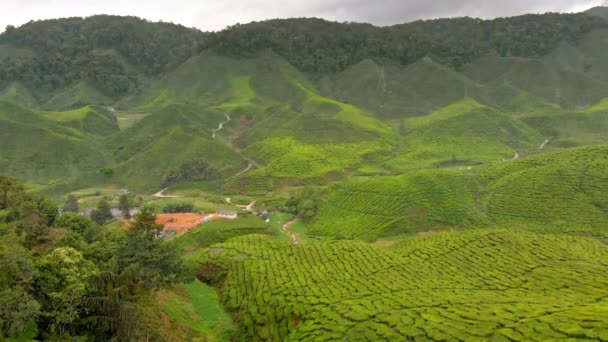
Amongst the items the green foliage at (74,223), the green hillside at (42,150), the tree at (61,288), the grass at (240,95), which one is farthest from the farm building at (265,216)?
the grass at (240,95)

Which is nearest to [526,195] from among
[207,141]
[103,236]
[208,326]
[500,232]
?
[500,232]

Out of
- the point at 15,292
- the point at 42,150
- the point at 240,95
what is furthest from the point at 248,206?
the point at 240,95

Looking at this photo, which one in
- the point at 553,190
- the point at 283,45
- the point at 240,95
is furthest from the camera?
the point at 283,45

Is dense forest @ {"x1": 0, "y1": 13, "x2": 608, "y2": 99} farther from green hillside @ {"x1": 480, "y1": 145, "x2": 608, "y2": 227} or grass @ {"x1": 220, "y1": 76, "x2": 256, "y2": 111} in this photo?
green hillside @ {"x1": 480, "y1": 145, "x2": 608, "y2": 227}

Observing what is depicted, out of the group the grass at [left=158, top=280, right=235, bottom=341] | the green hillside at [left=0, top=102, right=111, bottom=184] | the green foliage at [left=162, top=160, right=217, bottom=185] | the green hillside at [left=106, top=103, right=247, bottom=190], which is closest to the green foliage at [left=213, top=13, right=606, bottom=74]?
the green hillside at [left=106, top=103, right=247, bottom=190]

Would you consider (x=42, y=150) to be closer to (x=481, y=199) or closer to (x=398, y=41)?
(x=481, y=199)

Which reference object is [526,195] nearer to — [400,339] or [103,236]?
[400,339]
